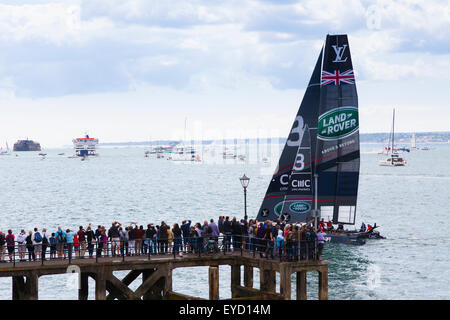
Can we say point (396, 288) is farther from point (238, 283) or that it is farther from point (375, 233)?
point (375, 233)

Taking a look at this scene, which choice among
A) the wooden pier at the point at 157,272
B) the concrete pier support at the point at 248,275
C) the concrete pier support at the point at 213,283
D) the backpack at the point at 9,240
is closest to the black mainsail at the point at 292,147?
the concrete pier support at the point at 248,275

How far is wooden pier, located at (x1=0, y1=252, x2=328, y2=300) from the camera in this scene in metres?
29.7

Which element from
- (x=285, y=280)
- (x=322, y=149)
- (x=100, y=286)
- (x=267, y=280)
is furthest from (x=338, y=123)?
(x=100, y=286)

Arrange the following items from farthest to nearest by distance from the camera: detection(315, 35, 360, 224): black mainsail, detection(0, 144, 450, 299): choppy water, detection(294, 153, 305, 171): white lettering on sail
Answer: detection(294, 153, 305, 171): white lettering on sail < detection(315, 35, 360, 224): black mainsail < detection(0, 144, 450, 299): choppy water

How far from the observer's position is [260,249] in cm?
3188

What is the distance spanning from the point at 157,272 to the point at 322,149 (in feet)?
77.8

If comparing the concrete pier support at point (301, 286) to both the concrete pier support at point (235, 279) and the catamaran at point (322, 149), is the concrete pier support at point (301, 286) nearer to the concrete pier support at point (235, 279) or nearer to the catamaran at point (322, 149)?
the concrete pier support at point (235, 279)

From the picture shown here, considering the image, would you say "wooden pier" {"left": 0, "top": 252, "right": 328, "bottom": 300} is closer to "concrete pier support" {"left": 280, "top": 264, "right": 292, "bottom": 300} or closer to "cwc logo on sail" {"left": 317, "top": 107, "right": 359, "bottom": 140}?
"concrete pier support" {"left": 280, "top": 264, "right": 292, "bottom": 300}

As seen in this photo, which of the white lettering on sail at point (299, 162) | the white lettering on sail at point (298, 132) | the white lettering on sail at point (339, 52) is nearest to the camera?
the white lettering on sail at point (339, 52)

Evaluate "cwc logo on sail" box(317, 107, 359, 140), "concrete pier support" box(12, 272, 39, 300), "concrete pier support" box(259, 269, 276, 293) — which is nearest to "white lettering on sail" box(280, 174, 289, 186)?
"cwc logo on sail" box(317, 107, 359, 140)

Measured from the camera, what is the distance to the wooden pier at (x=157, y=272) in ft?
97.3

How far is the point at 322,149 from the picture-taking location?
52812 millimetres

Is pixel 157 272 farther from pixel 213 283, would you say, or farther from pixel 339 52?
pixel 339 52
